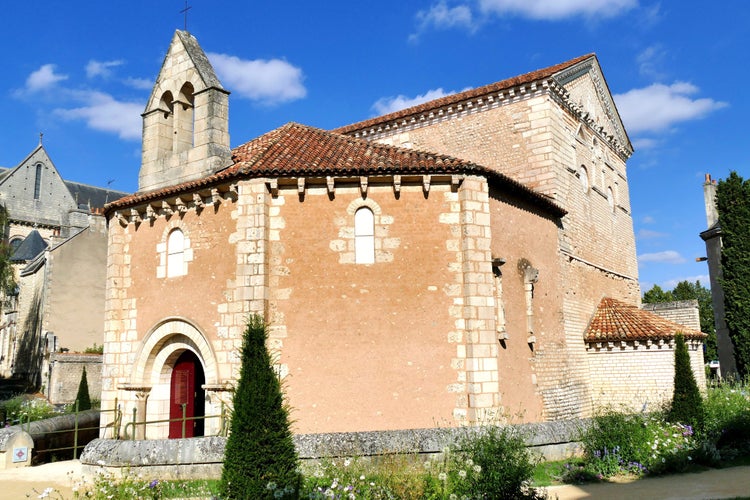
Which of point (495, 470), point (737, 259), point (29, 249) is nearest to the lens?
point (495, 470)

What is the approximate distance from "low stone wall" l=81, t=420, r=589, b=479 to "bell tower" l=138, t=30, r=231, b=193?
21.6ft

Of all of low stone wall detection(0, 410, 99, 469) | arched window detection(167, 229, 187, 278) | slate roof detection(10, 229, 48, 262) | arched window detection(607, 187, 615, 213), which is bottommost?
low stone wall detection(0, 410, 99, 469)

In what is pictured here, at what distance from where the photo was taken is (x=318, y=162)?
13453mm

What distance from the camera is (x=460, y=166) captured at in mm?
13320

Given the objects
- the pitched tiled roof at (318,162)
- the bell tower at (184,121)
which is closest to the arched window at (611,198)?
the pitched tiled roof at (318,162)

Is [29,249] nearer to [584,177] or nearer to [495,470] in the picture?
[584,177]

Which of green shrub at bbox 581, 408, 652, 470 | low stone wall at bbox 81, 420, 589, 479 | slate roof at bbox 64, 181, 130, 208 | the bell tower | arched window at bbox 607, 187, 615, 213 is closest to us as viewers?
low stone wall at bbox 81, 420, 589, 479

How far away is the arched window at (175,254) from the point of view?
1419 centimetres

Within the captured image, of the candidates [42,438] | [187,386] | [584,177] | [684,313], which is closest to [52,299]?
[42,438]

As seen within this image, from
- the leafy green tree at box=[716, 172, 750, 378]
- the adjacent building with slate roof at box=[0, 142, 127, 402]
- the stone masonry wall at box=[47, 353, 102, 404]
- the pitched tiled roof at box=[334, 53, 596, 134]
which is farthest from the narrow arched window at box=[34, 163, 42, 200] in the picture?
the leafy green tree at box=[716, 172, 750, 378]

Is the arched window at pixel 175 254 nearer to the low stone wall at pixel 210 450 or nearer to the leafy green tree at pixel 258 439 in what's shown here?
the low stone wall at pixel 210 450

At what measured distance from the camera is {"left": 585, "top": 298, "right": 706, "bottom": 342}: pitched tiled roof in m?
17.8

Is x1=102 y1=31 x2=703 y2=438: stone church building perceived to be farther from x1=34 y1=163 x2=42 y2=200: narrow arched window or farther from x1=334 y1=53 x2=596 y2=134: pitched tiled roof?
x1=34 y1=163 x2=42 y2=200: narrow arched window

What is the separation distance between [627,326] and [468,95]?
29.3ft
